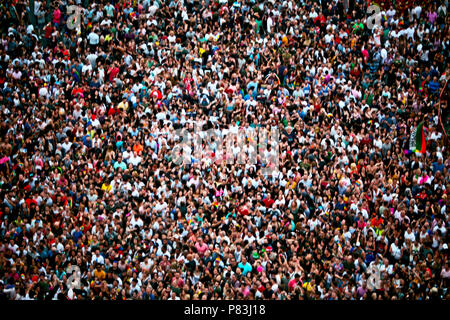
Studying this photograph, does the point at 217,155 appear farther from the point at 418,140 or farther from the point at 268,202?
the point at 418,140

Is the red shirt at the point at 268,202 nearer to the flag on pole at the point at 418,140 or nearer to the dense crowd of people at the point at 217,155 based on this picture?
the dense crowd of people at the point at 217,155

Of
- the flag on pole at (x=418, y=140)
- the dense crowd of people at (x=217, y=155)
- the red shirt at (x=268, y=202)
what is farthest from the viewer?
the flag on pole at (x=418, y=140)

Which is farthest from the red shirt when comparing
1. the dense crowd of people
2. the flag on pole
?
the flag on pole

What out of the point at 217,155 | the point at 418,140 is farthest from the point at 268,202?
the point at 418,140

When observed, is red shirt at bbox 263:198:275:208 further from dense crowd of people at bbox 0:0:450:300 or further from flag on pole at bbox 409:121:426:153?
flag on pole at bbox 409:121:426:153

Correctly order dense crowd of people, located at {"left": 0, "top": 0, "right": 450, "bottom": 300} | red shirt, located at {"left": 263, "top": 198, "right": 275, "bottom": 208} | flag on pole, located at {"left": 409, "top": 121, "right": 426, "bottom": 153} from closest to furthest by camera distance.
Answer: dense crowd of people, located at {"left": 0, "top": 0, "right": 450, "bottom": 300}, red shirt, located at {"left": 263, "top": 198, "right": 275, "bottom": 208}, flag on pole, located at {"left": 409, "top": 121, "right": 426, "bottom": 153}

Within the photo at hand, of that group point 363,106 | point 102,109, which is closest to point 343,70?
point 363,106

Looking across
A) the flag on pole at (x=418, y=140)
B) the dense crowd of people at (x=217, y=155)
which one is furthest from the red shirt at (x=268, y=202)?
the flag on pole at (x=418, y=140)

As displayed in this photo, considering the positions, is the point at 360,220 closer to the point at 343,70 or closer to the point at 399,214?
the point at 399,214

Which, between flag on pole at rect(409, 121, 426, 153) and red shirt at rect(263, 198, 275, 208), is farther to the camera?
flag on pole at rect(409, 121, 426, 153)
